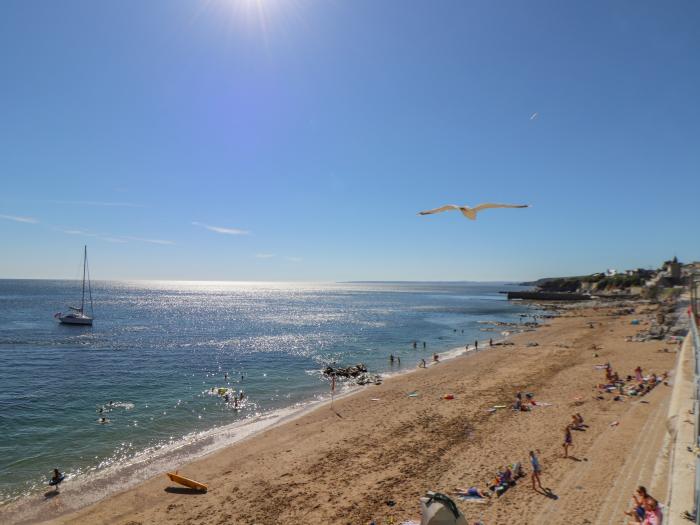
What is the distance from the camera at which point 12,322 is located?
66.0 m

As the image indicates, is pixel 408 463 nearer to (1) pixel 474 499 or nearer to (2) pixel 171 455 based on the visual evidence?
(1) pixel 474 499

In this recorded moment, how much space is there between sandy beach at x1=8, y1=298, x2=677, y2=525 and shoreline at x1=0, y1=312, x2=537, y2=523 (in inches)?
21.1

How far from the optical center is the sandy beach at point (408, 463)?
39.6 feet

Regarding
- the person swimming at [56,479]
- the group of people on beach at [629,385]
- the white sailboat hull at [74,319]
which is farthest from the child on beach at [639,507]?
the white sailboat hull at [74,319]

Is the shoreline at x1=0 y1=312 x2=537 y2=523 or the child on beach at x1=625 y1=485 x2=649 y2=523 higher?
the child on beach at x1=625 y1=485 x2=649 y2=523

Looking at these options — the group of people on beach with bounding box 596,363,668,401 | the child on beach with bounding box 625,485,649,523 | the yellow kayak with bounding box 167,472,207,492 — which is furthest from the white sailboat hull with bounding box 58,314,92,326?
the child on beach with bounding box 625,485,649,523

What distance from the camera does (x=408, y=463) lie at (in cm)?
1540

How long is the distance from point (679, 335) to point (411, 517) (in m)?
39.4

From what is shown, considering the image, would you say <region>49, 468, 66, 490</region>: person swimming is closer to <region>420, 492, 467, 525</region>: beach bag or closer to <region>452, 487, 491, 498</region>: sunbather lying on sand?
<region>420, 492, 467, 525</region>: beach bag

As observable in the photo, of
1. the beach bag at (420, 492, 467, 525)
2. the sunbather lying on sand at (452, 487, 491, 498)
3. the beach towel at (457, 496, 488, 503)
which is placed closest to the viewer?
the beach bag at (420, 492, 467, 525)

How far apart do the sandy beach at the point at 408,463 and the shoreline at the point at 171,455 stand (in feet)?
1.76

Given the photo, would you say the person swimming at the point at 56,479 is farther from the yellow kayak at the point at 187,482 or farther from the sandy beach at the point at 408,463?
the yellow kayak at the point at 187,482

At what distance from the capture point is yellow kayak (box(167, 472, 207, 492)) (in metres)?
14.3

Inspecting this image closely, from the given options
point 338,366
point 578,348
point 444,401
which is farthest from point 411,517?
point 578,348
